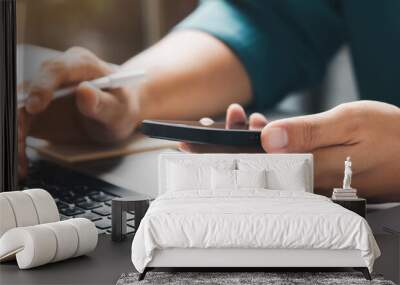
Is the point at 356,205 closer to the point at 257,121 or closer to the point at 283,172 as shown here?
the point at 283,172

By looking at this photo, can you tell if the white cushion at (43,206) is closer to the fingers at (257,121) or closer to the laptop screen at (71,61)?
the laptop screen at (71,61)

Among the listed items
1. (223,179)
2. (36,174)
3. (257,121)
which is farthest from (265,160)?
(36,174)

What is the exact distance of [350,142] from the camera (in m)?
5.42

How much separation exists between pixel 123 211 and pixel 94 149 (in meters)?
0.73

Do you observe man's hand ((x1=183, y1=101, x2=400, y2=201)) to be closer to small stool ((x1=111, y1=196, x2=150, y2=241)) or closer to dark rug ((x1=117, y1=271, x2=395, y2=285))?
small stool ((x1=111, y1=196, x2=150, y2=241))

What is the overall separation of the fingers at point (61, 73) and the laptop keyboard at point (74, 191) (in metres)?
0.55

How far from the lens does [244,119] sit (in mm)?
5516

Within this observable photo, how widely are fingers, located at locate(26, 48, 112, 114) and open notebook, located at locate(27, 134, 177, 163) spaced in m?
0.35

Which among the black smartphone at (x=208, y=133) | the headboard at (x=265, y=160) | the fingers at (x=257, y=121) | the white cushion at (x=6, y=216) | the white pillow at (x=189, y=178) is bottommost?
the white cushion at (x=6, y=216)

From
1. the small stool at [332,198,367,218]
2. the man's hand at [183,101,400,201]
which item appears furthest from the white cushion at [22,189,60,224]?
the small stool at [332,198,367,218]

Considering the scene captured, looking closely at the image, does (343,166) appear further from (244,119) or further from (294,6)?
(294,6)

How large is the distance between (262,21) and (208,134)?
1.08 metres

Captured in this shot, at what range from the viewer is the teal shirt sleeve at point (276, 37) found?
5477 mm

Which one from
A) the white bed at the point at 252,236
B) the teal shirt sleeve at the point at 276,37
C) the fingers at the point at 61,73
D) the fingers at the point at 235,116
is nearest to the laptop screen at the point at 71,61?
the fingers at the point at 61,73
